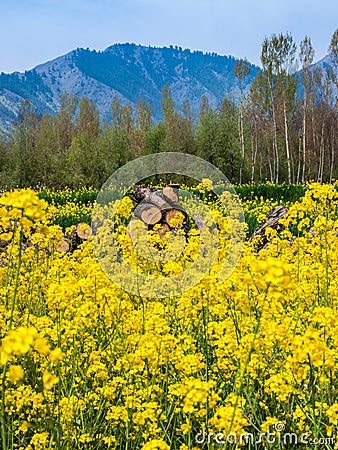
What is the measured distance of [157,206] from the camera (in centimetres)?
1038

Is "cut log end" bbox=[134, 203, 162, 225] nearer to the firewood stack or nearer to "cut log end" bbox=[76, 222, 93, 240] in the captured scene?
the firewood stack

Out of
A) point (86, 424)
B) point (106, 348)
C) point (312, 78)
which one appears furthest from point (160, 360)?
point (312, 78)

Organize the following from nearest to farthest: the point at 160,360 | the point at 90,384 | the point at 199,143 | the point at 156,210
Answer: the point at 160,360 < the point at 90,384 < the point at 156,210 < the point at 199,143

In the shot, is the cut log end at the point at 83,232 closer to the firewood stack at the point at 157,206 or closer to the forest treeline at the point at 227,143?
the firewood stack at the point at 157,206

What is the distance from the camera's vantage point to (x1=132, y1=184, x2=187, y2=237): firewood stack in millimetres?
9930

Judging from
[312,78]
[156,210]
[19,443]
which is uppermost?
[312,78]

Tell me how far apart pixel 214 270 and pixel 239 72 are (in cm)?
3173

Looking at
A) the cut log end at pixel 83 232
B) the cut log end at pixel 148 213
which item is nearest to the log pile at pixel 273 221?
the cut log end at pixel 148 213

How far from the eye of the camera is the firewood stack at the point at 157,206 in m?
9.93

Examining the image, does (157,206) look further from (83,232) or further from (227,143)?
(227,143)

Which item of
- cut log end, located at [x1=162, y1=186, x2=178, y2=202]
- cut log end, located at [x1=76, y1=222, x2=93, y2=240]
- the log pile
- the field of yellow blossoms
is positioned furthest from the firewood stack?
the field of yellow blossoms

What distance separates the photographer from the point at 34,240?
518 centimetres

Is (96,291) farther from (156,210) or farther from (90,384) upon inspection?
(156,210)

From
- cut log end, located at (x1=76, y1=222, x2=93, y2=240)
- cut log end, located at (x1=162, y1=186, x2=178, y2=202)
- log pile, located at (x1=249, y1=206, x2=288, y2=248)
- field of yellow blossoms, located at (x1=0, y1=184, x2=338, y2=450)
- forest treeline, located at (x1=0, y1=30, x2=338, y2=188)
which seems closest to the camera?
field of yellow blossoms, located at (x1=0, y1=184, x2=338, y2=450)
